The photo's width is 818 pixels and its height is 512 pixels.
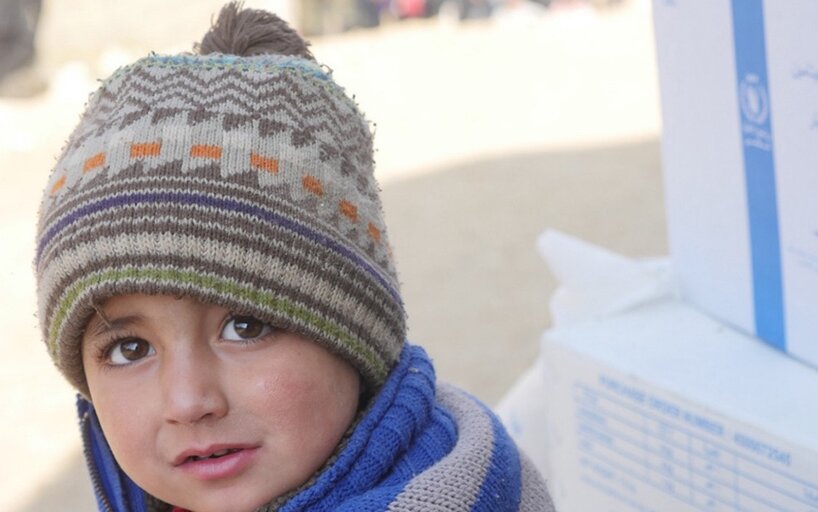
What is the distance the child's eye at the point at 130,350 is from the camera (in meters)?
1.21

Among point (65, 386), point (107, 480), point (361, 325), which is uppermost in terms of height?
point (361, 325)

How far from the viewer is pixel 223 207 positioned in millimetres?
1162

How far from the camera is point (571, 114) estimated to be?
6066 mm

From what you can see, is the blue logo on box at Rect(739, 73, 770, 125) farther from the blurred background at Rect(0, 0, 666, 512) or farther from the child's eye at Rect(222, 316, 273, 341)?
the child's eye at Rect(222, 316, 273, 341)

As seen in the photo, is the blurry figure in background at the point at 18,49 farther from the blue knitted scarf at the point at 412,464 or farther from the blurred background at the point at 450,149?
the blue knitted scarf at the point at 412,464

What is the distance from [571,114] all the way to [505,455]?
16.2 ft

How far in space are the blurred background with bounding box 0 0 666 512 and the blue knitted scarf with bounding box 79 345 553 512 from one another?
59cm

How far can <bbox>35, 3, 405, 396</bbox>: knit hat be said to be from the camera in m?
1.16

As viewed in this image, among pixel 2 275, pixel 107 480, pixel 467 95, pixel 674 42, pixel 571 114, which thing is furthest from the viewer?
pixel 467 95

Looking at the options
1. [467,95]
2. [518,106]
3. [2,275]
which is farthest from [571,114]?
[2,275]

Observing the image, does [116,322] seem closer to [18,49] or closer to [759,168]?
[759,168]

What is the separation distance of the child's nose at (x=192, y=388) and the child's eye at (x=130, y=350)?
0.16 ft

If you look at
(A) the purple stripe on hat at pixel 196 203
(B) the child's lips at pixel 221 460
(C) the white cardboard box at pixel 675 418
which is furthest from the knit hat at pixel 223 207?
(C) the white cardboard box at pixel 675 418

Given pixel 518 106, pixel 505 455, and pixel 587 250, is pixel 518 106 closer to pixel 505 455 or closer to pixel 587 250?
pixel 587 250
